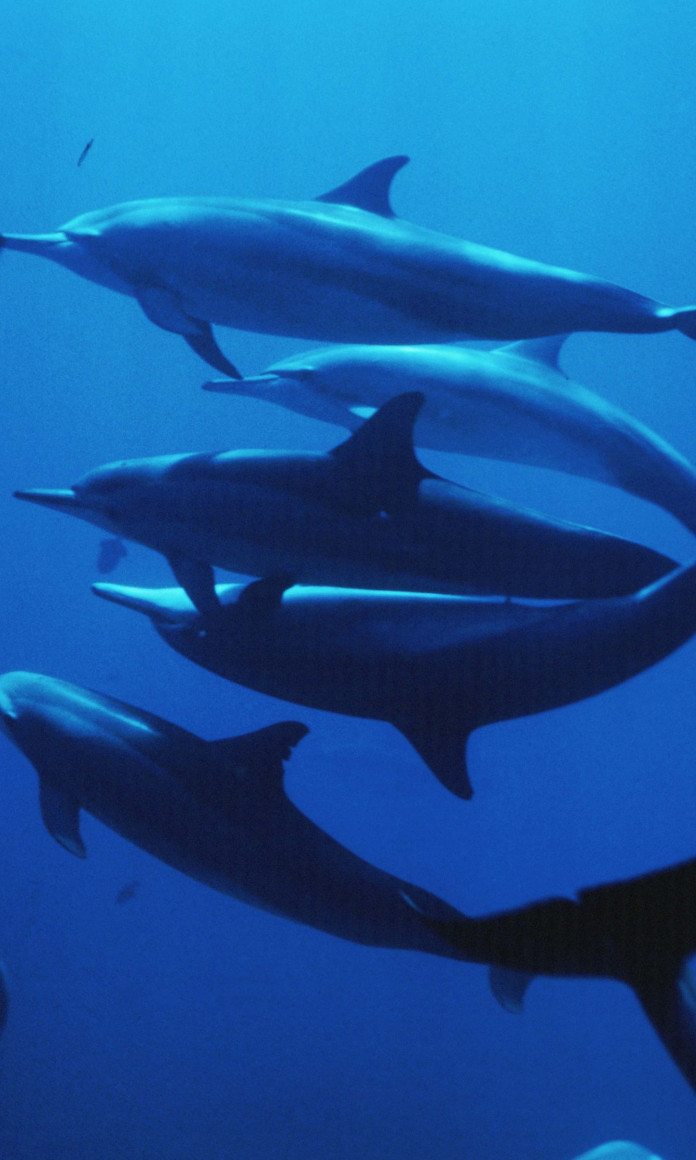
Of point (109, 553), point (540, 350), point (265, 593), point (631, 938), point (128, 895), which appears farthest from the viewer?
point (128, 895)

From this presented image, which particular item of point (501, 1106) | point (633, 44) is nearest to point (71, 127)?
point (633, 44)

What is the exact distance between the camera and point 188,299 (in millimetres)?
2715

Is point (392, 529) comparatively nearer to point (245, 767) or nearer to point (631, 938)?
point (245, 767)

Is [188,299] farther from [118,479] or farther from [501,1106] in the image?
[501,1106]

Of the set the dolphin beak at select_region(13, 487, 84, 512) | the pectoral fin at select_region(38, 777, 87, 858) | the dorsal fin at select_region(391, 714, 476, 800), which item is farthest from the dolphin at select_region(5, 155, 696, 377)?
the pectoral fin at select_region(38, 777, 87, 858)

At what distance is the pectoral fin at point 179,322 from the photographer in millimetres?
2730

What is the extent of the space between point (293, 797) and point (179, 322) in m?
5.28

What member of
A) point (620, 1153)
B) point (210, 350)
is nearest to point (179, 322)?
point (210, 350)

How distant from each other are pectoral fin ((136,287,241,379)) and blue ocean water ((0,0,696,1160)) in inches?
165

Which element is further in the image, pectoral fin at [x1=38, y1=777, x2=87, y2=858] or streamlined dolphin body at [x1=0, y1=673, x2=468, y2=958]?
pectoral fin at [x1=38, y1=777, x2=87, y2=858]

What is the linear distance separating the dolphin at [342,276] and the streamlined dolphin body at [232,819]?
131 centimetres

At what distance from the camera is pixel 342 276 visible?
2.55 meters

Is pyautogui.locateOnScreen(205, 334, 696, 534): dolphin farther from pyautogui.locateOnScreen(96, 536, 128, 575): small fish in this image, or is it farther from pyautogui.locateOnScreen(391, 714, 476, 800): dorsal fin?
pyautogui.locateOnScreen(96, 536, 128, 575): small fish

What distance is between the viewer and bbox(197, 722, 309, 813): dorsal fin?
248 cm
